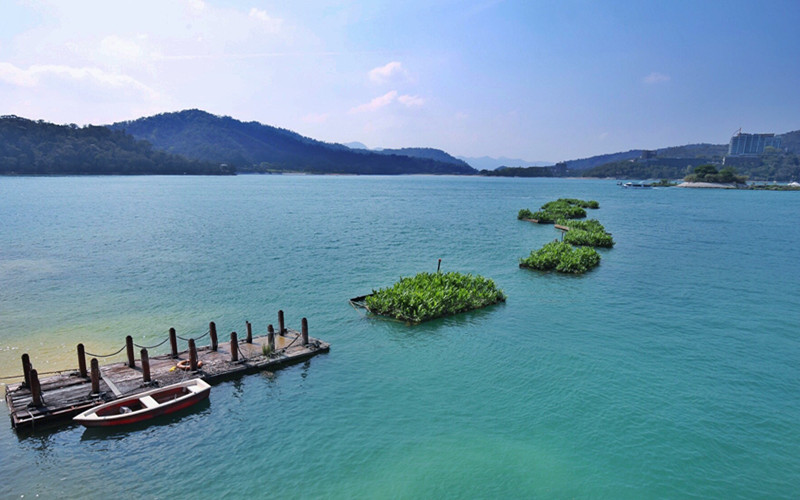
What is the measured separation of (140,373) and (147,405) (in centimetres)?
334

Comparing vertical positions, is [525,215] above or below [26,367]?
above

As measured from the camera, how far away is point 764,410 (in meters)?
21.2

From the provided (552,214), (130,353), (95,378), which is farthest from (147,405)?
(552,214)

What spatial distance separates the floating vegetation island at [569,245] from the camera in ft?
153

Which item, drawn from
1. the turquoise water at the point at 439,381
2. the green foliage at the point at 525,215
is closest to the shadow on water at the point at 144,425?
the turquoise water at the point at 439,381

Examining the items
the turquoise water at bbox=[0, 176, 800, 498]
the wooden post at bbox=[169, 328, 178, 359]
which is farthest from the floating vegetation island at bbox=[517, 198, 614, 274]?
the wooden post at bbox=[169, 328, 178, 359]

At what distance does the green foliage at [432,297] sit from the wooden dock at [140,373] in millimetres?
6803

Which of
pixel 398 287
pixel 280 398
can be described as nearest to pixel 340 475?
pixel 280 398

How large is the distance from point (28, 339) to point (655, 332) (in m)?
40.0

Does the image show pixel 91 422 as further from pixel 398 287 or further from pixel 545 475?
pixel 398 287

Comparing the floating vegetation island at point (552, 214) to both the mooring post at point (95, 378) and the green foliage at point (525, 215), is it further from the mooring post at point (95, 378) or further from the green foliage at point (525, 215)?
the mooring post at point (95, 378)

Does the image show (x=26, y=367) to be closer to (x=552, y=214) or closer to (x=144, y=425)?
(x=144, y=425)

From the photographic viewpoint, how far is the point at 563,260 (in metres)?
46.7

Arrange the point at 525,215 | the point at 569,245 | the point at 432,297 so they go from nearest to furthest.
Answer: the point at 432,297, the point at 569,245, the point at 525,215
